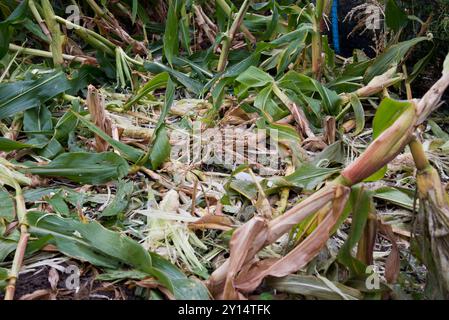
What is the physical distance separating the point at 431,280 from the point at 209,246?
1.43 ft

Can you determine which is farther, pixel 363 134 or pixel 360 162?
pixel 363 134

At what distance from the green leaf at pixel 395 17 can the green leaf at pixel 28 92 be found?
0.98 meters

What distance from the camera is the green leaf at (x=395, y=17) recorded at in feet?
5.88

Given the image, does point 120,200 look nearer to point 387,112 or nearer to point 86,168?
point 86,168

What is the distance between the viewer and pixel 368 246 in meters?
1.10

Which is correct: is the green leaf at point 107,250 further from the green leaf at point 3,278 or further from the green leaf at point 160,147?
the green leaf at point 160,147

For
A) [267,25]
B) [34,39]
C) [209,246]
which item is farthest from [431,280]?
[34,39]

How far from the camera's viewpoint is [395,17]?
1.83m

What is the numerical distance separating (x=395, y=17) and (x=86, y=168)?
3.31 ft

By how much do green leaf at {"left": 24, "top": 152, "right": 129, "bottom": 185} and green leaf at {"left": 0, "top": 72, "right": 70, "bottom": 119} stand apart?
1.13 ft

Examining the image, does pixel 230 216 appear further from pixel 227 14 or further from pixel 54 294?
pixel 227 14

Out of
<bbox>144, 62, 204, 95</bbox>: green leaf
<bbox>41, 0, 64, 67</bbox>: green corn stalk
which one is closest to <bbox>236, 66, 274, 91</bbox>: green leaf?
<bbox>144, 62, 204, 95</bbox>: green leaf

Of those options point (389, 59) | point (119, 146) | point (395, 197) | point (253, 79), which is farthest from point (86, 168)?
point (389, 59)

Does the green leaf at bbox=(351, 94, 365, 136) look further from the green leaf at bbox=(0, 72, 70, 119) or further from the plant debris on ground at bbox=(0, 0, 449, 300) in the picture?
the green leaf at bbox=(0, 72, 70, 119)
